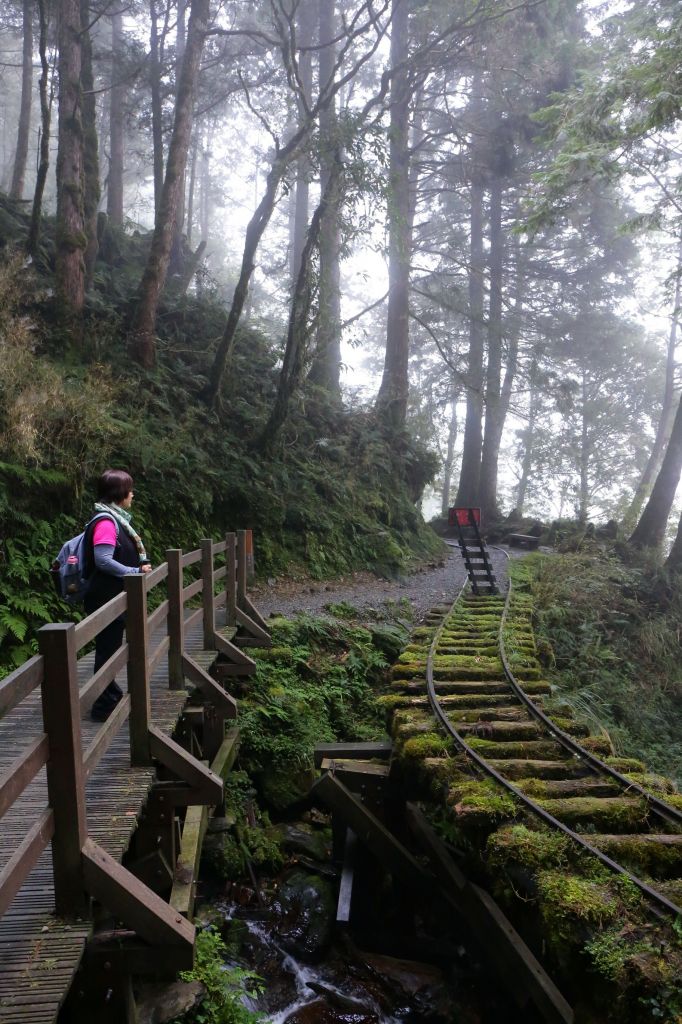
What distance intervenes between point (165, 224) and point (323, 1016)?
41.5 ft

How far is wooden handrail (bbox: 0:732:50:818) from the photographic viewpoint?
2348 mm

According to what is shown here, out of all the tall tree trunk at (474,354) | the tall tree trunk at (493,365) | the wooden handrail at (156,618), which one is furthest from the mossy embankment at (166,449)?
the tall tree trunk at (474,354)

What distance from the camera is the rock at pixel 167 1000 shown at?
13.4 feet

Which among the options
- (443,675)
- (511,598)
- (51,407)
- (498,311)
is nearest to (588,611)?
(511,598)

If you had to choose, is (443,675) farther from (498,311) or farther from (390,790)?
(498,311)

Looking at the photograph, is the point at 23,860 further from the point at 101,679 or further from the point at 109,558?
the point at 109,558

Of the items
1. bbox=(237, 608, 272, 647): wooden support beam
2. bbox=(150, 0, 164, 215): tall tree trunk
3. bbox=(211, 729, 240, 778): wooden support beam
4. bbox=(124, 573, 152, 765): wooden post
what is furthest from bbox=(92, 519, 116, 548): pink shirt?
bbox=(150, 0, 164, 215): tall tree trunk

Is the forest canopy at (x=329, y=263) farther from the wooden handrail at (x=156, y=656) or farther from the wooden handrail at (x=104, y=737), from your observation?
the wooden handrail at (x=104, y=737)

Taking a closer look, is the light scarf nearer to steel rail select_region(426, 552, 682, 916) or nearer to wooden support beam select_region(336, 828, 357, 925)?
steel rail select_region(426, 552, 682, 916)

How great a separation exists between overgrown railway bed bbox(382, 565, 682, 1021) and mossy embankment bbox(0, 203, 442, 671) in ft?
14.5

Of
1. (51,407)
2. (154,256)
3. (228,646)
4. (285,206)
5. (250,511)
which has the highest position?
(285,206)

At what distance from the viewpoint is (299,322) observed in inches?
487

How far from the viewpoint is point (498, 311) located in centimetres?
2389

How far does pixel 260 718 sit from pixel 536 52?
20.6 metres
